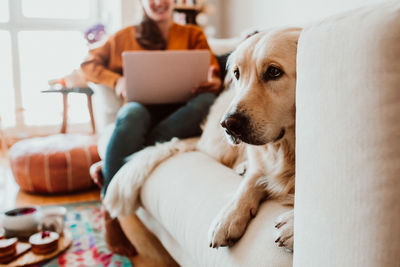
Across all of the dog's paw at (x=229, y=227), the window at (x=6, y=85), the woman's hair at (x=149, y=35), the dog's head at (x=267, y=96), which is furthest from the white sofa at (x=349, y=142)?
the window at (x=6, y=85)

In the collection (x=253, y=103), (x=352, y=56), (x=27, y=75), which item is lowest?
(x=27, y=75)

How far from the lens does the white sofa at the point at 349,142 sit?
0.45 metres

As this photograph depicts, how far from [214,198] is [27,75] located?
3841mm

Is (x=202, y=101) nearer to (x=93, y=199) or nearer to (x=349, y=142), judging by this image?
Answer: (x=93, y=199)

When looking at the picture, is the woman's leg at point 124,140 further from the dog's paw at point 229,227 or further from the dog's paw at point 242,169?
the dog's paw at point 229,227

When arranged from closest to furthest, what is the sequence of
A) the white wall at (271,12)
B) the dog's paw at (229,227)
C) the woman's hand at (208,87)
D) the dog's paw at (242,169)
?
1. the dog's paw at (229,227)
2. the dog's paw at (242,169)
3. the woman's hand at (208,87)
4. the white wall at (271,12)

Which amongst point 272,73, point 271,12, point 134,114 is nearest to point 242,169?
point 272,73

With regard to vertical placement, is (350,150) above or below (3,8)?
below

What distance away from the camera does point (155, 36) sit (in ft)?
7.62

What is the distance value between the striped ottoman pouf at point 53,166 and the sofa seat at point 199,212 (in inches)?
37.5

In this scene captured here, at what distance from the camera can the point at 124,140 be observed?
Result: 1576 millimetres

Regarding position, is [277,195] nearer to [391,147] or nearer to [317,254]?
[317,254]

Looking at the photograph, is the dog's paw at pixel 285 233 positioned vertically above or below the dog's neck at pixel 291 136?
below

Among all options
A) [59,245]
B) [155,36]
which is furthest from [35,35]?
[59,245]
